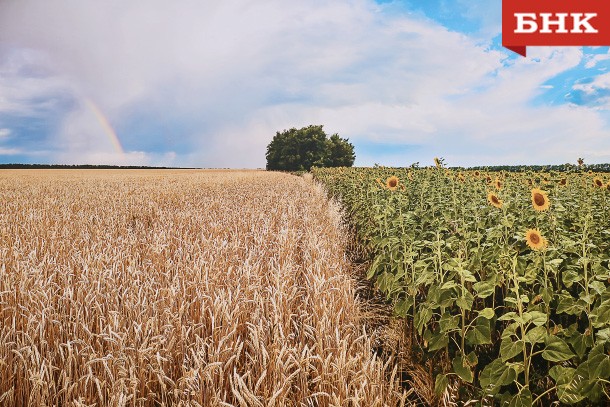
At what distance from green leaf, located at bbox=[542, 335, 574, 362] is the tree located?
62959mm

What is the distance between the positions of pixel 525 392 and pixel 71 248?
18.8 ft

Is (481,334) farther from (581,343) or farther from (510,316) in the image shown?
(581,343)

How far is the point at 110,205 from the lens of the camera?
36.1 ft

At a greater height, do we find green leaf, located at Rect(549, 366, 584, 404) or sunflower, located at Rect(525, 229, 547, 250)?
sunflower, located at Rect(525, 229, 547, 250)

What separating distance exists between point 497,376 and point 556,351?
372mm

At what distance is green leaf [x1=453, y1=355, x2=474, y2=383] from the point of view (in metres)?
2.75

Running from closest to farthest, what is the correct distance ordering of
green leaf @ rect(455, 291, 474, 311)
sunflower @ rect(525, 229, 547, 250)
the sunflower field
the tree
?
1. the sunflower field
2. green leaf @ rect(455, 291, 474, 311)
3. sunflower @ rect(525, 229, 547, 250)
4. the tree

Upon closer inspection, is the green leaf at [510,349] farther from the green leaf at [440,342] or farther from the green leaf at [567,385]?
the green leaf at [440,342]

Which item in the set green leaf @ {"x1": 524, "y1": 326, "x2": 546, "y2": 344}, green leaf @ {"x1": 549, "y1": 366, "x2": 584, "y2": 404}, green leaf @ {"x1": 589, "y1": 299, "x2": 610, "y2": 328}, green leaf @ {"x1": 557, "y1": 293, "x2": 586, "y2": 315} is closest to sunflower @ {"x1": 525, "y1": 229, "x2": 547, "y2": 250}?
green leaf @ {"x1": 557, "y1": 293, "x2": 586, "y2": 315}

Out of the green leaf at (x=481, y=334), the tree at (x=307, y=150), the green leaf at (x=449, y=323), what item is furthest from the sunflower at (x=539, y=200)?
the tree at (x=307, y=150)

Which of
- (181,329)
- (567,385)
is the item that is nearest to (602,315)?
(567,385)

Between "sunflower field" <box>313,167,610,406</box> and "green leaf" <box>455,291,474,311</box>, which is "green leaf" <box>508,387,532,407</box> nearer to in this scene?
"sunflower field" <box>313,167,610,406</box>

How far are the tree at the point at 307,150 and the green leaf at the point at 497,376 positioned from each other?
206 feet

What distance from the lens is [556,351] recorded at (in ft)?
8.07
